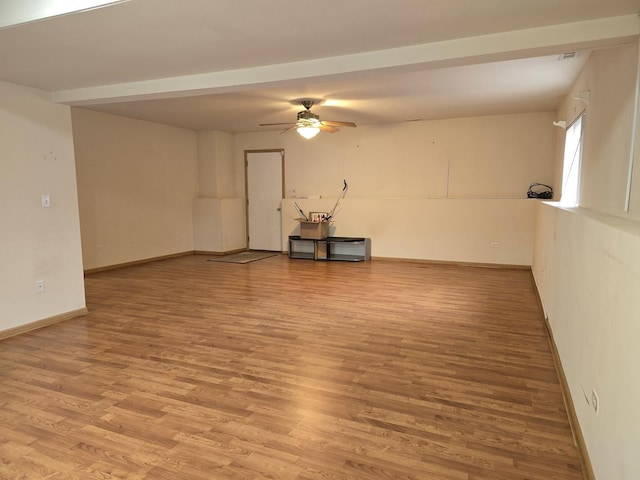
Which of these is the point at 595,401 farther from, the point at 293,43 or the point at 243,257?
the point at 243,257

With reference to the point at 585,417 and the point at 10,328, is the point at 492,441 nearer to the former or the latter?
the point at 585,417

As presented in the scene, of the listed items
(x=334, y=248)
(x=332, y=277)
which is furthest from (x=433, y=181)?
(x=332, y=277)

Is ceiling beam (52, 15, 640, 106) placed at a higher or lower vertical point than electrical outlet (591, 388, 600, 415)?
higher

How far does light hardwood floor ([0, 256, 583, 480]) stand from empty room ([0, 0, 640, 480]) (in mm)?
19

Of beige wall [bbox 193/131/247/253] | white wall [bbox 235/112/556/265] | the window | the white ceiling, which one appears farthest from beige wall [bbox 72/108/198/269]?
the window

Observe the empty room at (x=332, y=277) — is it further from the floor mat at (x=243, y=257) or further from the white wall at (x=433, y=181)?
the floor mat at (x=243, y=257)

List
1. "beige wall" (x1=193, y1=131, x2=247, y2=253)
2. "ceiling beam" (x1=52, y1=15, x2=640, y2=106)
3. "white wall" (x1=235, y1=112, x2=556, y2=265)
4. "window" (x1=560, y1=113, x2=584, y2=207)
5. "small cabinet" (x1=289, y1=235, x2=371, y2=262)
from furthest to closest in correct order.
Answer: "beige wall" (x1=193, y1=131, x2=247, y2=253) < "small cabinet" (x1=289, y1=235, x2=371, y2=262) < "white wall" (x1=235, y1=112, x2=556, y2=265) < "window" (x1=560, y1=113, x2=584, y2=207) < "ceiling beam" (x1=52, y1=15, x2=640, y2=106)

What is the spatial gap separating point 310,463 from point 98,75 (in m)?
3.51

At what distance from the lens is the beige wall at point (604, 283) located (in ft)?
4.49

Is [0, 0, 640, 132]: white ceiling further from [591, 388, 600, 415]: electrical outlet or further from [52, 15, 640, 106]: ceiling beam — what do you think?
[591, 388, 600, 415]: electrical outlet

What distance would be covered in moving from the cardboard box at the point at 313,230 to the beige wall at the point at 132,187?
8.21 feet

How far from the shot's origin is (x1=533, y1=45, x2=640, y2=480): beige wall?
1.37 m

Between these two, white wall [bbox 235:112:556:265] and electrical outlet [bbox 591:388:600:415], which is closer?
electrical outlet [bbox 591:388:600:415]

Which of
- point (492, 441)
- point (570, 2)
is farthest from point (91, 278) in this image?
point (570, 2)
